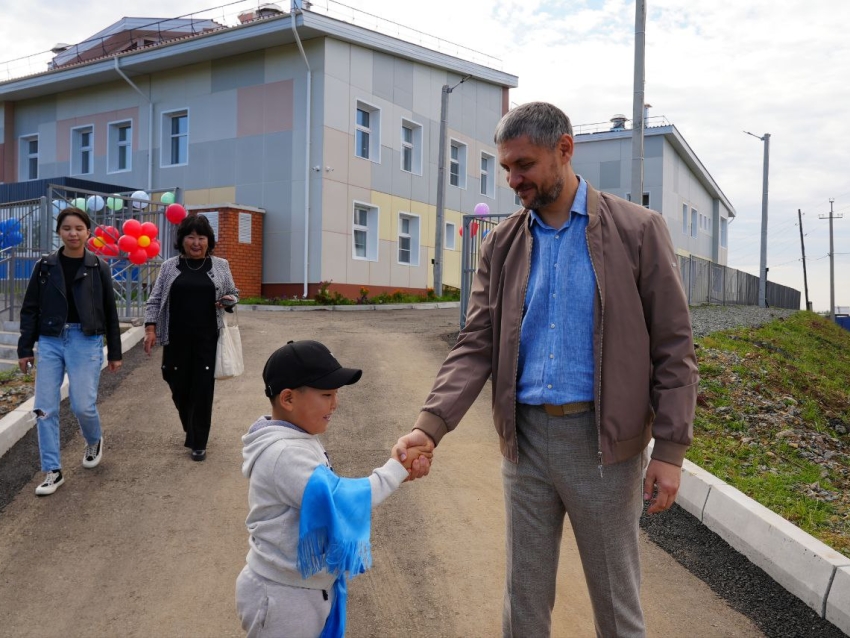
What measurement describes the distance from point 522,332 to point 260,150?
19.7 meters

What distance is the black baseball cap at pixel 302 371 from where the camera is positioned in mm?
2621

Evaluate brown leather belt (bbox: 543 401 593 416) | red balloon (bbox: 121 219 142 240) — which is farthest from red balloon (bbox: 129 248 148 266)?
brown leather belt (bbox: 543 401 593 416)

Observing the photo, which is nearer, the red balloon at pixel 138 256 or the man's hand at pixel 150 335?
the man's hand at pixel 150 335

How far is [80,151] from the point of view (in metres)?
25.8

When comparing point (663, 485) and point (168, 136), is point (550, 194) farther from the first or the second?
point (168, 136)

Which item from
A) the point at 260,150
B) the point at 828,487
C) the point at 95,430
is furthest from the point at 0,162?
the point at 828,487

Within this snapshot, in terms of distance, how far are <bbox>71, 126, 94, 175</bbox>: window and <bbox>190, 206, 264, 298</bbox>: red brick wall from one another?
7581 mm

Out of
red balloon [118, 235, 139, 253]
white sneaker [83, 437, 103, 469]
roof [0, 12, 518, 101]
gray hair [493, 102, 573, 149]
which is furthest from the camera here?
roof [0, 12, 518, 101]

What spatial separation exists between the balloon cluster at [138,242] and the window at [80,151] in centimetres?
1636

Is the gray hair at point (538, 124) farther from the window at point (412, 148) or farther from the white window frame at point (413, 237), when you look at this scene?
the window at point (412, 148)

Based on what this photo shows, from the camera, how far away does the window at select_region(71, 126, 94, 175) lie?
84.0ft

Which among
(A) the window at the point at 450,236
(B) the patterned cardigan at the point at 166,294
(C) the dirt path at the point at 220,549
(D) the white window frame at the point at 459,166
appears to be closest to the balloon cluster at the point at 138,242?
(C) the dirt path at the point at 220,549

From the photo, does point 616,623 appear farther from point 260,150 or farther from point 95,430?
point 260,150

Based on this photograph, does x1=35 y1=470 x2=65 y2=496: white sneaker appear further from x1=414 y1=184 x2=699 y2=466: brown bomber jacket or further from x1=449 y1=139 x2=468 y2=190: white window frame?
x1=449 y1=139 x2=468 y2=190: white window frame
